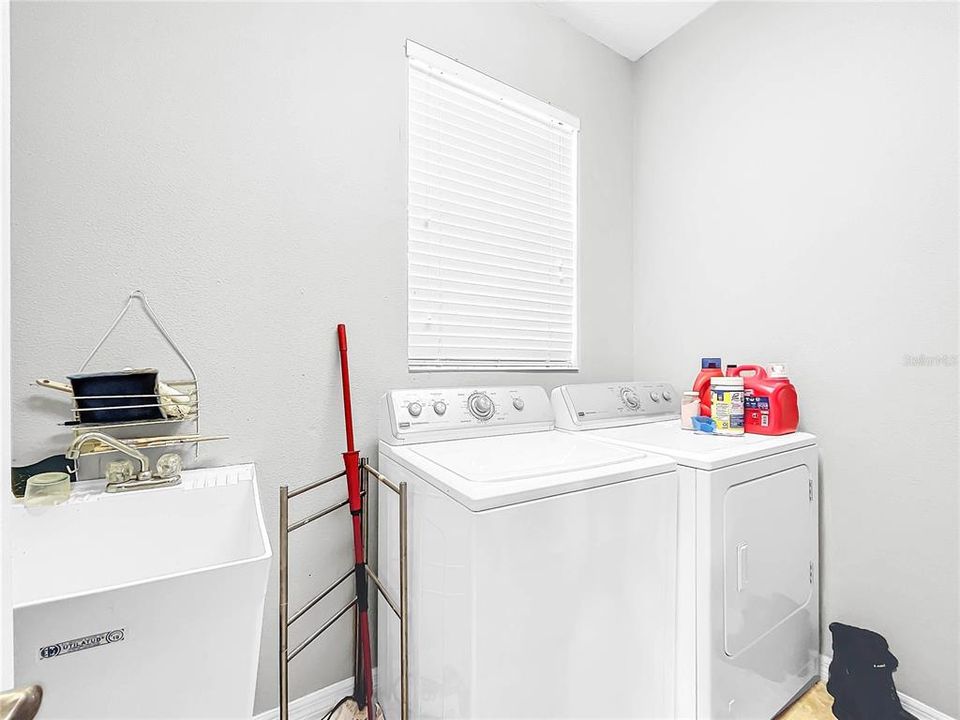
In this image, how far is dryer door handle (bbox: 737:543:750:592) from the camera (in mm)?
1312

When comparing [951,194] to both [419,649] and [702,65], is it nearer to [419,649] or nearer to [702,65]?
[702,65]

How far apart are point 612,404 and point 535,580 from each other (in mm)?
1016

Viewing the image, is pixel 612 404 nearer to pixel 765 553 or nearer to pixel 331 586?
pixel 765 553

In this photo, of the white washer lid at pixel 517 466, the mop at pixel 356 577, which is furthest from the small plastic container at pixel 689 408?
the mop at pixel 356 577

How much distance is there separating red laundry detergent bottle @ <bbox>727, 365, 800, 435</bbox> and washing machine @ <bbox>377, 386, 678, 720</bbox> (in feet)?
1.91

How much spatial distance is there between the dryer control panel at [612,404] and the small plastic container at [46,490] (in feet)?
4.87

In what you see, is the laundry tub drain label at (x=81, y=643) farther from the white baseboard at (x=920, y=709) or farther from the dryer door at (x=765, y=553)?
the white baseboard at (x=920, y=709)

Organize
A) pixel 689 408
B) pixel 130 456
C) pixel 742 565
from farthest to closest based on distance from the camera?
1. pixel 689 408
2. pixel 742 565
3. pixel 130 456

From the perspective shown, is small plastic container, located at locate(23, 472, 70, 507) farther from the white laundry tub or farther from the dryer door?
the dryer door

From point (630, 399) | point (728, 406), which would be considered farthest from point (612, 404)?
point (728, 406)

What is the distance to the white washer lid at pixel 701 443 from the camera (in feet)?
4.19

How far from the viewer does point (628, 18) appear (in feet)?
6.88

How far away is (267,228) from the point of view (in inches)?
55.6

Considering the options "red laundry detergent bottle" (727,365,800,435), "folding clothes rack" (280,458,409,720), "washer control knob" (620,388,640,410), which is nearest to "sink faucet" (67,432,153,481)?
"folding clothes rack" (280,458,409,720)
